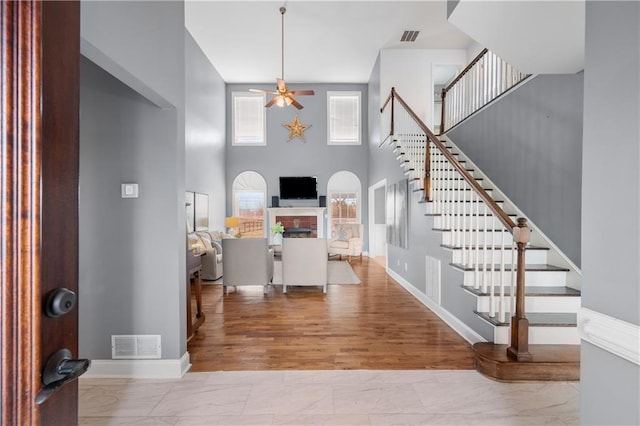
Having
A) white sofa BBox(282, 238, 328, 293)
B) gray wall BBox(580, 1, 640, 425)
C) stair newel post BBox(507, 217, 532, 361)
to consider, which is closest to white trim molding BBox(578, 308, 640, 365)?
gray wall BBox(580, 1, 640, 425)

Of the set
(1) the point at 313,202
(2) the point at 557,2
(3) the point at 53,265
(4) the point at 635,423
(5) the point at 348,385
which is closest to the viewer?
(3) the point at 53,265

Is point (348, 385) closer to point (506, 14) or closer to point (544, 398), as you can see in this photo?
point (544, 398)

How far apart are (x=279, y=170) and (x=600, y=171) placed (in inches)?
348

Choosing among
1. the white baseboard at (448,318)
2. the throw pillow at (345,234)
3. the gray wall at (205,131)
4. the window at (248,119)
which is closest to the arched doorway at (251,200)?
the gray wall at (205,131)

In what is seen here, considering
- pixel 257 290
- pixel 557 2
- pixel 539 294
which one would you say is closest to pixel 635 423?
pixel 539 294

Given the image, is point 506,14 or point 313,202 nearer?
point 506,14

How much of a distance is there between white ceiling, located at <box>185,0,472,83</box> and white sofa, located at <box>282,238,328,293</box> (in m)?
4.31

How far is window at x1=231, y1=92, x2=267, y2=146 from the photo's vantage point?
959 cm

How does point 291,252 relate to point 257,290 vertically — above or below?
above

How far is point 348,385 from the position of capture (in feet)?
7.91

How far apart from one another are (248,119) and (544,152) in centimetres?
788

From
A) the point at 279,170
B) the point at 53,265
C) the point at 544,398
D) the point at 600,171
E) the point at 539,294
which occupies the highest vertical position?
the point at 279,170

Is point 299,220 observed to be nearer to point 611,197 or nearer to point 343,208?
point 343,208

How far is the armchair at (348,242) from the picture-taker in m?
8.12
